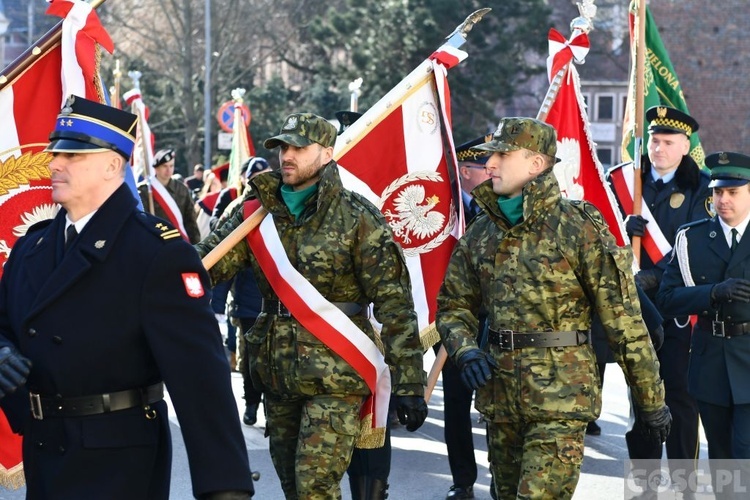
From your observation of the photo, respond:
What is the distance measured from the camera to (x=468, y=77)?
129ft

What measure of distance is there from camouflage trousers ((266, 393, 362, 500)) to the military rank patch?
1.83m

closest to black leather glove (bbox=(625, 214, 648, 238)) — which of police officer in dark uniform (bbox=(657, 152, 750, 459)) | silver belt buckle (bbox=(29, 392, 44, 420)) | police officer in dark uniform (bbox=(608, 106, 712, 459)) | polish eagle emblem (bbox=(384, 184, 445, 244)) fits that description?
police officer in dark uniform (bbox=(608, 106, 712, 459))

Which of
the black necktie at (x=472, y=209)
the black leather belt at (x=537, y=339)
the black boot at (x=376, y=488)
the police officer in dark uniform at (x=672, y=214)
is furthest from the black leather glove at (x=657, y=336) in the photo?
the black necktie at (x=472, y=209)

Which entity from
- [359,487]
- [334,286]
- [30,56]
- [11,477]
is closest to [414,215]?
[334,286]

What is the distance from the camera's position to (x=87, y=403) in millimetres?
3879

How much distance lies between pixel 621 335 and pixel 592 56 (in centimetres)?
4155

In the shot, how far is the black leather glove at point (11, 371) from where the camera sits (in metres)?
3.73

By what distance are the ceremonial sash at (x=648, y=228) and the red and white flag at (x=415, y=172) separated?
51.9 inches

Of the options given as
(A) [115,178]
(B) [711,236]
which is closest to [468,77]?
(B) [711,236]

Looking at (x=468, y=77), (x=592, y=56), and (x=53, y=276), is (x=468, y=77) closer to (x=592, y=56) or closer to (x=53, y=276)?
(x=592, y=56)

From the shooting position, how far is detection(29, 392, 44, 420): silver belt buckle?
3939 mm

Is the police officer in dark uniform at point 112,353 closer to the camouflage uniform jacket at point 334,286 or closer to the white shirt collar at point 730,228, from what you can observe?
A: the camouflage uniform jacket at point 334,286

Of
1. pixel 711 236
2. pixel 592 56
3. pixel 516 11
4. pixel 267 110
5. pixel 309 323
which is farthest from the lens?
pixel 592 56

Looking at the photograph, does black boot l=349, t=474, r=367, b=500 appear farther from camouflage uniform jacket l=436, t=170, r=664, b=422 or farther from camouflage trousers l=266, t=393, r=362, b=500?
camouflage uniform jacket l=436, t=170, r=664, b=422
